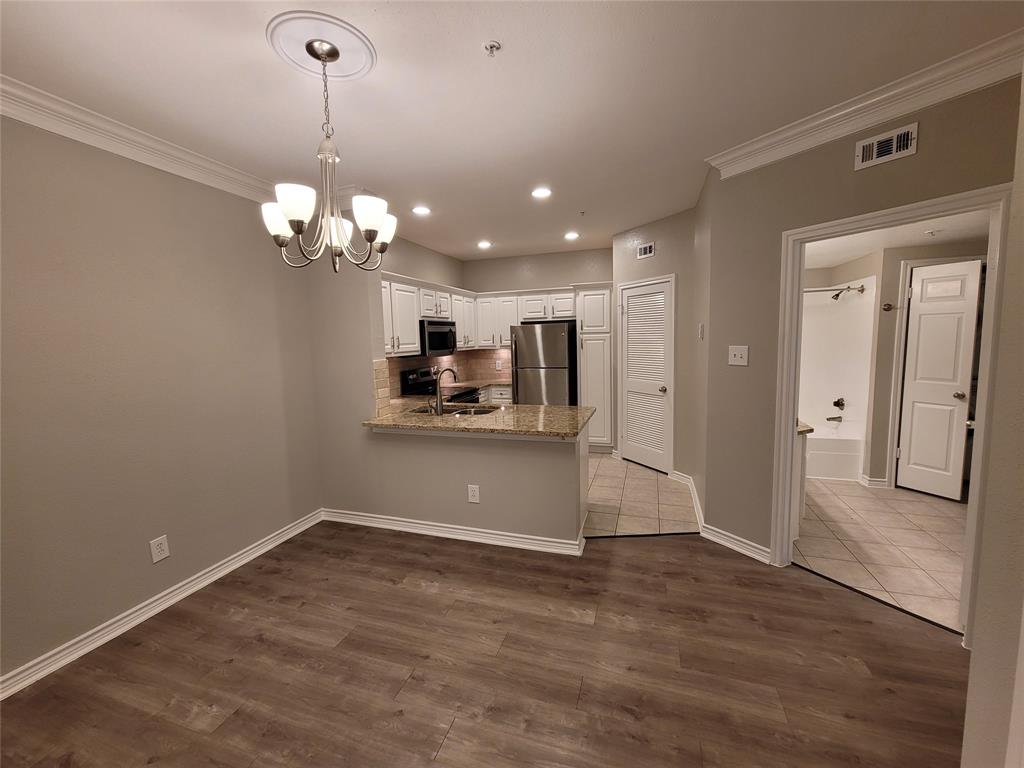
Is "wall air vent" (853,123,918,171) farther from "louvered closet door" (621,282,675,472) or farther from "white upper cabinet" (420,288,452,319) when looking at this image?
"white upper cabinet" (420,288,452,319)

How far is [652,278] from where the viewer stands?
13.8 feet

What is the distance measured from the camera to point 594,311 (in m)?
5.01

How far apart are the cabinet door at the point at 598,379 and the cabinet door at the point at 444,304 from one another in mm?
1668

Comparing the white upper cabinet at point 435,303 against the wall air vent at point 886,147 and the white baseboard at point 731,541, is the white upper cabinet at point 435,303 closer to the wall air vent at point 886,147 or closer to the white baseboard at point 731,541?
the white baseboard at point 731,541

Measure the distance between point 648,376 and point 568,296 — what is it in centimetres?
150

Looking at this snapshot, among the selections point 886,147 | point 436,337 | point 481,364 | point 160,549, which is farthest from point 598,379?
point 160,549

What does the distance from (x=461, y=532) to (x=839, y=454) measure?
3936 mm

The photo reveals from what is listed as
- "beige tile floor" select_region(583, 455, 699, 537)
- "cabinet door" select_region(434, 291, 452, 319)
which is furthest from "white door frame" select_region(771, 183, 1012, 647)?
"cabinet door" select_region(434, 291, 452, 319)

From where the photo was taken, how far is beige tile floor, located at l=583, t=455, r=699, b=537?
3.19 m

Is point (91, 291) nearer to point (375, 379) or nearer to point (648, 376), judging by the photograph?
point (375, 379)

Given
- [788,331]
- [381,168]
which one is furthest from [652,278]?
[381,168]

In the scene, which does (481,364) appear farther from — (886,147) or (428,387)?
(886,147)

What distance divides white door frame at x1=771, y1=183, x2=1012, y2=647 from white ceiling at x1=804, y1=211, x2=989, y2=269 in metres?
0.47

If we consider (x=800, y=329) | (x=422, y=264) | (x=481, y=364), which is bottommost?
(x=481, y=364)
